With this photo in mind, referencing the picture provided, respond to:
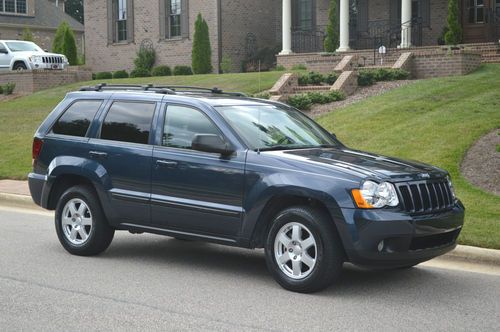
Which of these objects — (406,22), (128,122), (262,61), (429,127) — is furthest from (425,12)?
(128,122)

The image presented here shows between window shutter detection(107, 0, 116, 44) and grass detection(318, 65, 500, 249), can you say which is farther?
window shutter detection(107, 0, 116, 44)

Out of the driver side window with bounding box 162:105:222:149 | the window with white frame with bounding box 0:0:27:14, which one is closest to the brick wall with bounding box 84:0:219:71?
the window with white frame with bounding box 0:0:27:14

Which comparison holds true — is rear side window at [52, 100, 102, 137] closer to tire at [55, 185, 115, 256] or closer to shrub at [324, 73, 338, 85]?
tire at [55, 185, 115, 256]

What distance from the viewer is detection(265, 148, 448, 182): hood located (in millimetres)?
7426

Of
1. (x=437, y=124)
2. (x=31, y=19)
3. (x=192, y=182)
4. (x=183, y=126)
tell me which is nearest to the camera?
(x=192, y=182)

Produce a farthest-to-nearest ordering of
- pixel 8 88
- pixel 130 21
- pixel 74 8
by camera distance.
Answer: pixel 74 8
pixel 130 21
pixel 8 88

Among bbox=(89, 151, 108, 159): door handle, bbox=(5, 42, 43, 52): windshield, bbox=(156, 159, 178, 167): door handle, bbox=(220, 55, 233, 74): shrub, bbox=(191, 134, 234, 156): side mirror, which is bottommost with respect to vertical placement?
bbox=(156, 159, 178, 167): door handle

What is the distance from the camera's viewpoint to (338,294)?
24.6 ft

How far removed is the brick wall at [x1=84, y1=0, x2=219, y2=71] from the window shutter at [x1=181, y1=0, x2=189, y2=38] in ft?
0.53

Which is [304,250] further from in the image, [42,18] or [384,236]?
[42,18]

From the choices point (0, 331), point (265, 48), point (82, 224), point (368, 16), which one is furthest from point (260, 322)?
point (265, 48)

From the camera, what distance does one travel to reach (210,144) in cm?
794

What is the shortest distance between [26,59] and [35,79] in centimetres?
286

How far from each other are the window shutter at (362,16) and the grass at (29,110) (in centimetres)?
823
